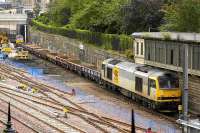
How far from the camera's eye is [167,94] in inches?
1319

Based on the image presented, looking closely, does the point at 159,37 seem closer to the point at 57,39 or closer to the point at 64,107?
the point at 64,107

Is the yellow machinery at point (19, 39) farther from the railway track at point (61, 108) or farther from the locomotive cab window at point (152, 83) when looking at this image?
the locomotive cab window at point (152, 83)

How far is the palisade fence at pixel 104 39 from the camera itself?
161 ft

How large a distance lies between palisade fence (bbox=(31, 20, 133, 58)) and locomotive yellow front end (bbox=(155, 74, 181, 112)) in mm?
12527

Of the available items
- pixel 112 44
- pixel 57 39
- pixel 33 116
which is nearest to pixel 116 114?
pixel 33 116

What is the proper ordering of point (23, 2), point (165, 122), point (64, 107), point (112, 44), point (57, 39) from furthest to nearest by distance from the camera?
point (23, 2) → point (57, 39) → point (112, 44) → point (64, 107) → point (165, 122)

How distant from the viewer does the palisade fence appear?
4910cm

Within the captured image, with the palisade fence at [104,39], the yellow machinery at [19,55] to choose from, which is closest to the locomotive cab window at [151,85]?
the palisade fence at [104,39]

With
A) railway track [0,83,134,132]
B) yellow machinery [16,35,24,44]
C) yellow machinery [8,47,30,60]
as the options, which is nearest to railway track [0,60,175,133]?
railway track [0,83,134,132]

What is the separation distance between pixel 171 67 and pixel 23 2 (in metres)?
147

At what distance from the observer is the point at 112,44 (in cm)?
5425

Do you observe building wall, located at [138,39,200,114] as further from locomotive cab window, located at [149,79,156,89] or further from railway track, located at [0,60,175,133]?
railway track, located at [0,60,175,133]

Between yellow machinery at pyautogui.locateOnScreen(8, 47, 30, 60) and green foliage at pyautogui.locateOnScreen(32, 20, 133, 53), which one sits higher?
green foliage at pyautogui.locateOnScreen(32, 20, 133, 53)

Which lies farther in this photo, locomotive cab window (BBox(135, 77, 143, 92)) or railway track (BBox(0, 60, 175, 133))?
locomotive cab window (BBox(135, 77, 143, 92))
